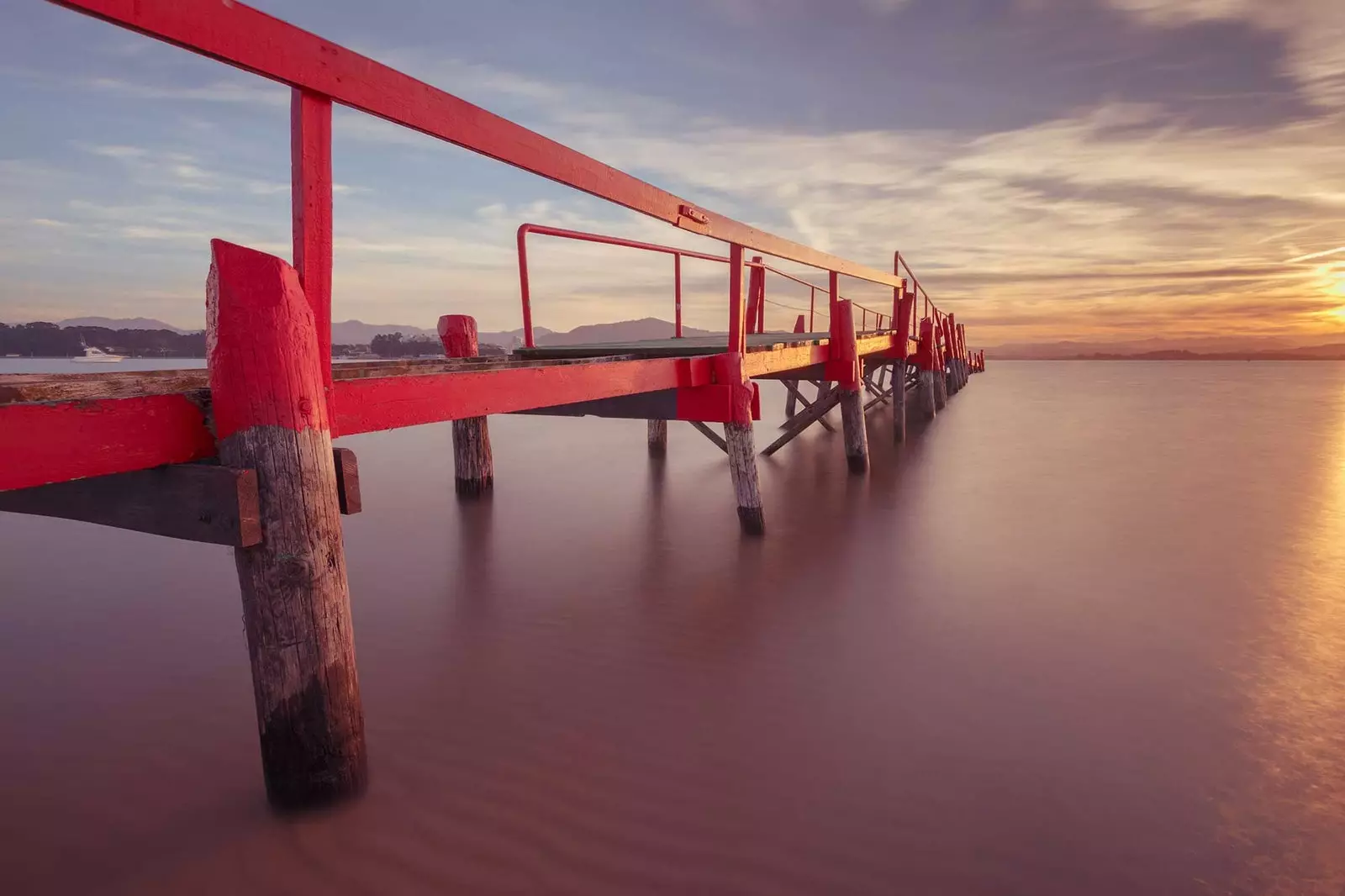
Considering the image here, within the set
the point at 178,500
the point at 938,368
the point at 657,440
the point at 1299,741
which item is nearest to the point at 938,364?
the point at 938,368

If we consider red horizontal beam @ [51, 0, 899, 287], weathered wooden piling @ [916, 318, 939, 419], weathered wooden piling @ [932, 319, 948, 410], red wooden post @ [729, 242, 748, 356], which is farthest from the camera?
weathered wooden piling @ [932, 319, 948, 410]

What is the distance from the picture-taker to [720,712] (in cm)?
270

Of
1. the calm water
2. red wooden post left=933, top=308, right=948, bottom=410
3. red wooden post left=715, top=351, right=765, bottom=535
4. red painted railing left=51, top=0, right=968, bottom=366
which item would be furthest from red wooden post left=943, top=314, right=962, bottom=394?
red painted railing left=51, top=0, right=968, bottom=366

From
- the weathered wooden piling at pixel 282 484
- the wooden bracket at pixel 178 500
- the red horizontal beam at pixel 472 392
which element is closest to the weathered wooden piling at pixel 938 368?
the red horizontal beam at pixel 472 392

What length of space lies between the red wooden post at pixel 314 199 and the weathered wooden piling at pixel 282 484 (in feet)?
0.21

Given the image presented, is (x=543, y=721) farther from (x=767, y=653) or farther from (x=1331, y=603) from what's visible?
(x=1331, y=603)

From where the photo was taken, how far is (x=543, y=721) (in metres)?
2.63

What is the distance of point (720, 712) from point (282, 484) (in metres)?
1.68

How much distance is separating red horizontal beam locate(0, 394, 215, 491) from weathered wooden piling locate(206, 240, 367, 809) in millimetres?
95

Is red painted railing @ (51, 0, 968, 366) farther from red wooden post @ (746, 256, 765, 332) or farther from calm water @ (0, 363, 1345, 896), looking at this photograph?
red wooden post @ (746, 256, 765, 332)

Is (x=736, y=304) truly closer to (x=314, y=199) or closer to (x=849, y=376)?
(x=849, y=376)

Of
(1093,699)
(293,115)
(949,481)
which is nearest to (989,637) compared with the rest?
(1093,699)

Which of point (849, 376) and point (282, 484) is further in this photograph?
point (849, 376)

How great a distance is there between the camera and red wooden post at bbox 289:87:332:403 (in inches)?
75.8
